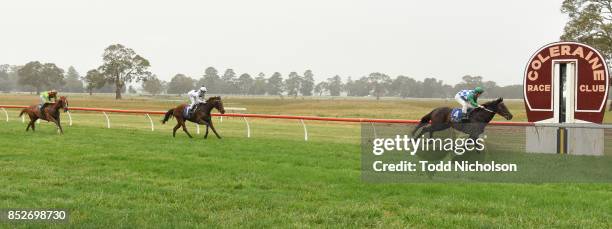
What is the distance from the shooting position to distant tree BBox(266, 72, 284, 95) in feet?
580

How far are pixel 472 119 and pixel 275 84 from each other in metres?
169

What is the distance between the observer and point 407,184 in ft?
22.1

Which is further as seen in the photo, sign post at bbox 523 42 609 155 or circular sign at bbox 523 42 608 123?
circular sign at bbox 523 42 608 123

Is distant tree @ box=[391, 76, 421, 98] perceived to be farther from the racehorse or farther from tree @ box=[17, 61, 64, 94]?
the racehorse

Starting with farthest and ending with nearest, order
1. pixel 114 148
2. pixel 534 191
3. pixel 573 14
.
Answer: pixel 573 14
pixel 114 148
pixel 534 191

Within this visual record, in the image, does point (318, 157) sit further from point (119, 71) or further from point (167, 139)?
point (119, 71)

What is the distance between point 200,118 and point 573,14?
87.8 feet

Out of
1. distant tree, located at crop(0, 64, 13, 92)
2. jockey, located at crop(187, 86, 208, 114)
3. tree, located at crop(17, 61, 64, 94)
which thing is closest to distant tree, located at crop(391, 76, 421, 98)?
tree, located at crop(17, 61, 64, 94)

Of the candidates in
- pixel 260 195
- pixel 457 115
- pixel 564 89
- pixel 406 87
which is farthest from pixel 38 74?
pixel 260 195

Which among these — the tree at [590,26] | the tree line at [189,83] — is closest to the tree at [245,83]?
the tree line at [189,83]

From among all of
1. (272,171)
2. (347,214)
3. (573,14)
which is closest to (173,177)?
(272,171)

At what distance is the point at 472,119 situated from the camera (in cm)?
988

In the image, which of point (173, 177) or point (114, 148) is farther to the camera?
point (114, 148)

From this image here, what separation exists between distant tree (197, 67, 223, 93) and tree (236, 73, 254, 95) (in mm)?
6254
